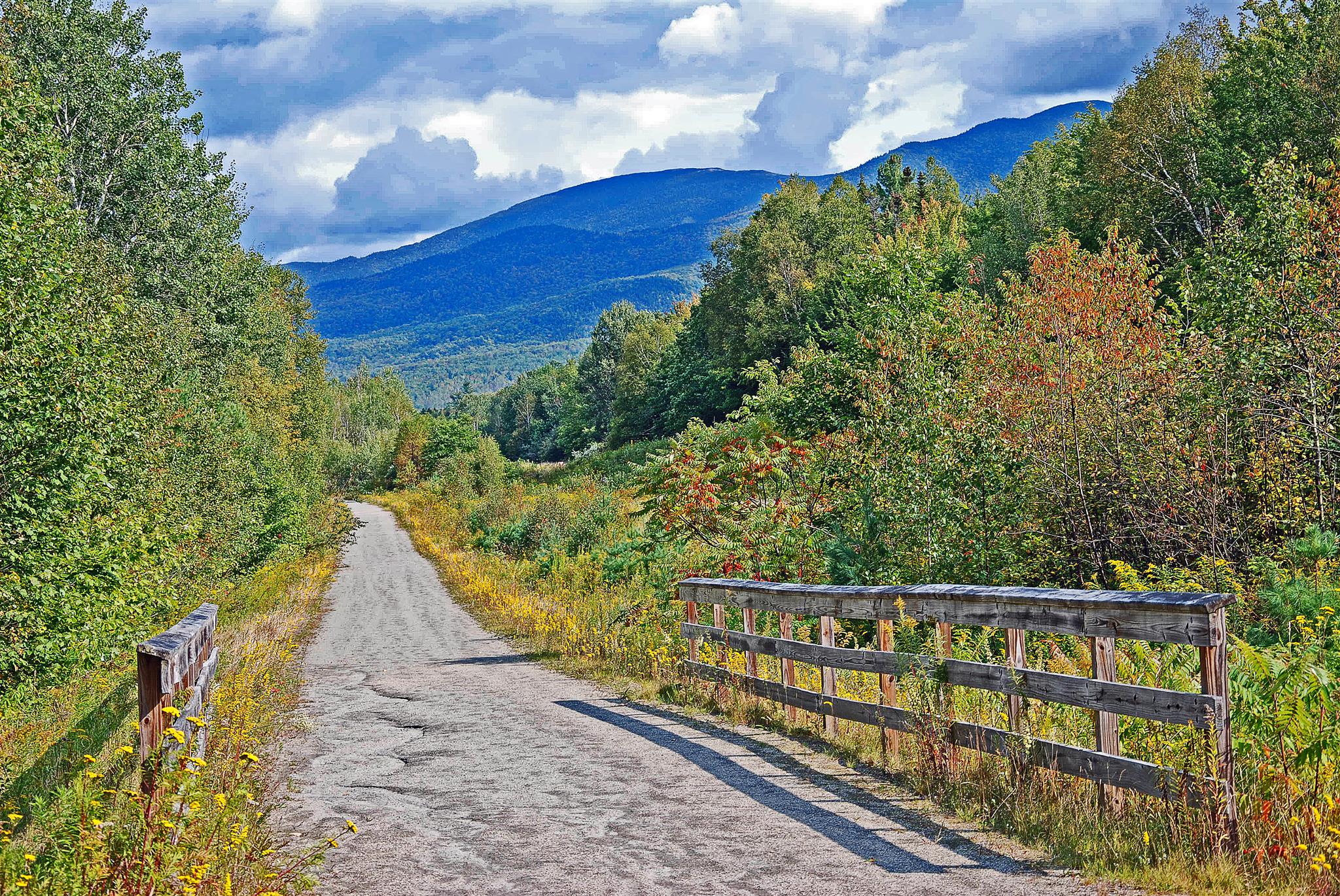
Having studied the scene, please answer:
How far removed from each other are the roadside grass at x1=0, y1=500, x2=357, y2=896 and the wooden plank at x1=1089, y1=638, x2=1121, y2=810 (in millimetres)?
3636

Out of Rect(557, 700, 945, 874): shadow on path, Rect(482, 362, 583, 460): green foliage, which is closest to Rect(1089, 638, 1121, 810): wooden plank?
Rect(557, 700, 945, 874): shadow on path

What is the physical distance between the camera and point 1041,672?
5816mm

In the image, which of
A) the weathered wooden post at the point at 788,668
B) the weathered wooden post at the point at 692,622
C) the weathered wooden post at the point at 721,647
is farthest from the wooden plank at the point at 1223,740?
the weathered wooden post at the point at 692,622

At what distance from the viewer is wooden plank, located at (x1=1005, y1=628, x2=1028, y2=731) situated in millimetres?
6148

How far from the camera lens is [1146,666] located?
583 cm

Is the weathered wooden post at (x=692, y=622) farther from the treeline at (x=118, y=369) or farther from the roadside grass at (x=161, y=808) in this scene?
the treeline at (x=118, y=369)

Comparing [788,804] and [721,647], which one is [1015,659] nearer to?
→ [788,804]

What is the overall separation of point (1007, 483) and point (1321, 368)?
3.97m

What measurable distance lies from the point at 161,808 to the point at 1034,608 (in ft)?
14.3

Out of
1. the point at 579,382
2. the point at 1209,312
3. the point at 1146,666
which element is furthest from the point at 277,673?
the point at 579,382

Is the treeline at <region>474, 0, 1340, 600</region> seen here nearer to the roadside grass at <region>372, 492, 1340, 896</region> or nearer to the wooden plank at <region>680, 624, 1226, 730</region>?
the roadside grass at <region>372, 492, 1340, 896</region>

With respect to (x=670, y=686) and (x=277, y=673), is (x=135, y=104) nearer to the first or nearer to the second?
(x=277, y=673)

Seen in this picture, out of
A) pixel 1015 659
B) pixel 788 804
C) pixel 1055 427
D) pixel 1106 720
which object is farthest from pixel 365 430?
pixel 1106 720

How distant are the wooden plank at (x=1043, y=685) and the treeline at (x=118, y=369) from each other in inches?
506
